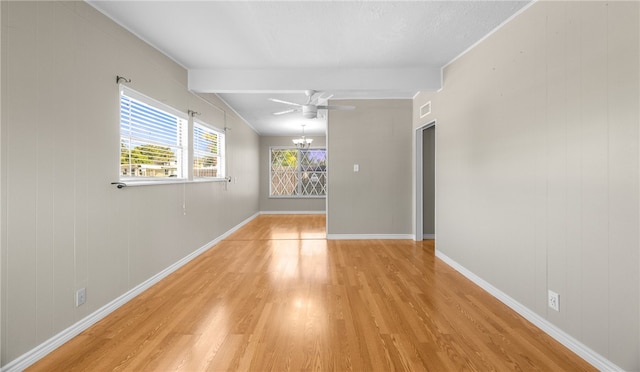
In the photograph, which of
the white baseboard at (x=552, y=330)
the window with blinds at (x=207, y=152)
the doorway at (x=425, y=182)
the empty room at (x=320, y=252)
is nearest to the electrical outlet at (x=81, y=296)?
the empty room at (x=320, y=252)

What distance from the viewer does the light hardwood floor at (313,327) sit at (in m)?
1.67

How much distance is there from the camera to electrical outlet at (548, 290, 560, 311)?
76.1 inches

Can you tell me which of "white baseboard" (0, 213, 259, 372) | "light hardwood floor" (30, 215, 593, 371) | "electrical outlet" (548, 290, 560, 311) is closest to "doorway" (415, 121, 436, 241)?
"light hardwood floor" (30, 215, 593, 371)

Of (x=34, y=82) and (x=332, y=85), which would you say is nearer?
(x=34, y=82)

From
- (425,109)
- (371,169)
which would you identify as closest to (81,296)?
(371,169)

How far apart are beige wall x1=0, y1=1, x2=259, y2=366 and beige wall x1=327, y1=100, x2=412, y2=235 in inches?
111

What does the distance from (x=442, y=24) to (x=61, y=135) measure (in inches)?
123

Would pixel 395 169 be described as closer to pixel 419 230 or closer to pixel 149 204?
pixel 419 230

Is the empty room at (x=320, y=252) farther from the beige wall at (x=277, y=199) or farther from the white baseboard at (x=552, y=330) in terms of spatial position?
the beige wall at (x=277, y=199)

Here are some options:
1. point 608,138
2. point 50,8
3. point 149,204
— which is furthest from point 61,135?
point 608,138

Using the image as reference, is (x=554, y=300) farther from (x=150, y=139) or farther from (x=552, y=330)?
(x=150, y=139)

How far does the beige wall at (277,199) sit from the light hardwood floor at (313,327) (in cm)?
524

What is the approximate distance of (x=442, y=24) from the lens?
99.1 inches

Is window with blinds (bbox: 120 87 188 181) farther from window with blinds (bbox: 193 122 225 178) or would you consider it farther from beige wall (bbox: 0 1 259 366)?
window with blinds (bbox: 193 122 225 178)
